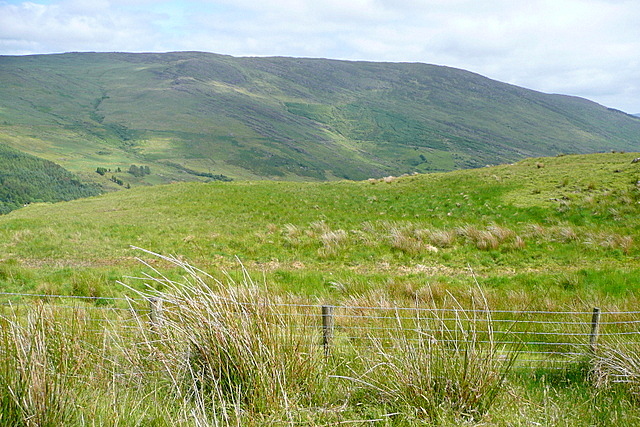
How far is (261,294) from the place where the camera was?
4.21 metres

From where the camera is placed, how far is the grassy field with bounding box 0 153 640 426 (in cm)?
338

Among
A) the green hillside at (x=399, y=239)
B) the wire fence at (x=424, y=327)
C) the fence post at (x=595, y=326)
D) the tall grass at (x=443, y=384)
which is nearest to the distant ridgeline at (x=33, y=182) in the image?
the green hillside at (x=399, y=239)

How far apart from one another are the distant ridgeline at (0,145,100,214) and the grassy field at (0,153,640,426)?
97881 millimetres

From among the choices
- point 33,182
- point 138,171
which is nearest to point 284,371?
point 33,182

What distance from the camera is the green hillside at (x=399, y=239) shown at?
35.9 feet

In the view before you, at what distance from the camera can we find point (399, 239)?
15.5 m

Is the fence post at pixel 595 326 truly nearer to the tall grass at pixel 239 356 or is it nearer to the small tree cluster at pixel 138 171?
the tall grass at pixel 239 356

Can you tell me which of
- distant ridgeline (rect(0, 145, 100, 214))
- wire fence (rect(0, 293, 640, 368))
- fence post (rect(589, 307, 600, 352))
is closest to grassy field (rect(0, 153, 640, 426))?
wire fence (rect(0, 293, 640, 368))

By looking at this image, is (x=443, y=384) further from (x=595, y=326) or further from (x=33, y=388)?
(x=33, y=388)

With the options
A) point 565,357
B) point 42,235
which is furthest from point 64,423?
point 42,235

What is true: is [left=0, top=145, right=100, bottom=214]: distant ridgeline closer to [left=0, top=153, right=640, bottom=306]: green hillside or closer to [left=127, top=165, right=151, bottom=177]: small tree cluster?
[left=127, top=165, right=151, bottom=177]: small tree cluster

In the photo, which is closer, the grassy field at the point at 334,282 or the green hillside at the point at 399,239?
the grassy field at the point at 334,282

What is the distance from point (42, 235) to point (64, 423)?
1795 cm

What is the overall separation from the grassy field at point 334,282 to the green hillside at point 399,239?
0.09 metres
